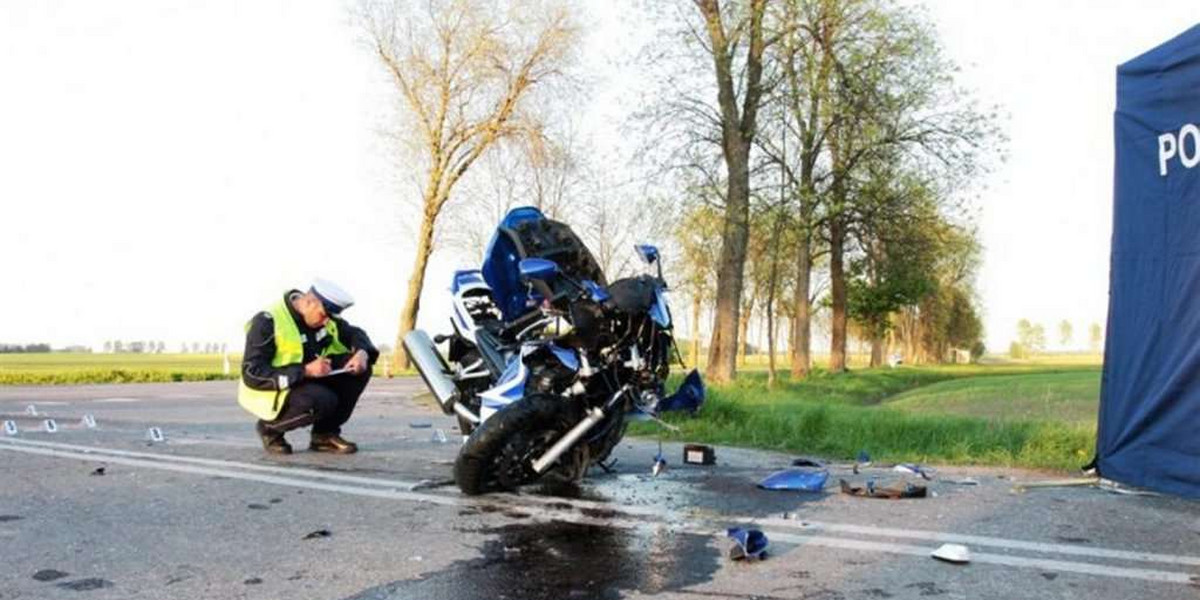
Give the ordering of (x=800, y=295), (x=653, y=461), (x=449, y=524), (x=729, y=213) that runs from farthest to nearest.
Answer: (x=800, y=295), (x=729, y=213), (x=653, y=461), (x=449, y=524)

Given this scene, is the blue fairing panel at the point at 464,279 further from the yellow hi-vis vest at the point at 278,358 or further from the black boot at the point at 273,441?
the black boot at the point at 273,441

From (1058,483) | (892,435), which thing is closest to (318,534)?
(1058,483)

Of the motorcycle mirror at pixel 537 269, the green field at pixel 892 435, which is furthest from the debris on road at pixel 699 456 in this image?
the motorcycle mirror at pixel 537 269

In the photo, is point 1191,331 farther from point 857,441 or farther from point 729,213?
point 729,213

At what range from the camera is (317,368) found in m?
7.83

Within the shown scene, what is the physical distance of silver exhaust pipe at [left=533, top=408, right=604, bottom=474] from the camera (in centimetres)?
573

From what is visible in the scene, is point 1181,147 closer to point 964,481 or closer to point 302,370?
point 964,481

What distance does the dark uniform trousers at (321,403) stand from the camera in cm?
792

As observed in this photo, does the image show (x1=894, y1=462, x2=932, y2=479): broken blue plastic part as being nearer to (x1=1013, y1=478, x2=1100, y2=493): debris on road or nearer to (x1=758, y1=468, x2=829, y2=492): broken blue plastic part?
(x1=1013, y1=478, x2=1100, y2=493): debris on road

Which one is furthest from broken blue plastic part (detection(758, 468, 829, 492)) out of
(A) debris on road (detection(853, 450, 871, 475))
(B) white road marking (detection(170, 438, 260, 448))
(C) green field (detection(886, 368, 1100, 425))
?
(C) green field (detection(886, 368, 1100, 425))

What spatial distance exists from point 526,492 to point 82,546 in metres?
2.53

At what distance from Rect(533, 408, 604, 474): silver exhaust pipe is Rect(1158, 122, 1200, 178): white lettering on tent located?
406 centimetres

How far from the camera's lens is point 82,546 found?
173 inches

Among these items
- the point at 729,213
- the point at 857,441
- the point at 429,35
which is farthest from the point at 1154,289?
the point at 429,35
